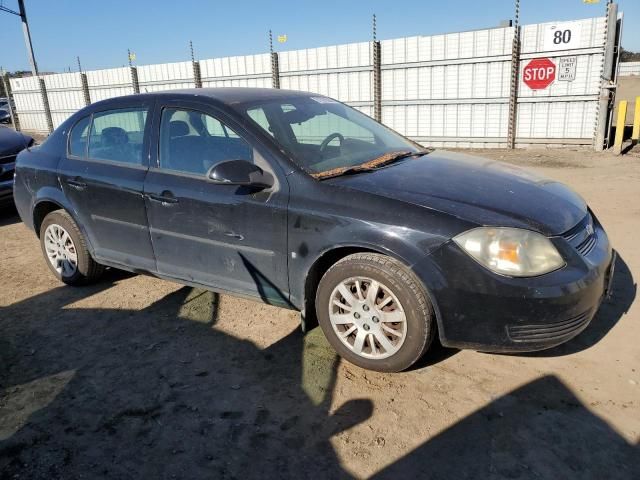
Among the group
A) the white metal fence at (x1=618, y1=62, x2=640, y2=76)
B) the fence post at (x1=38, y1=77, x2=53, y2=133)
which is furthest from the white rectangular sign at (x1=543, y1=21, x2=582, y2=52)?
the white metal fence at (x1=618, y1=62, x2=640, y2=76)

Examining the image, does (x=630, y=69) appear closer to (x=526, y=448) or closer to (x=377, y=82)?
(x=377, y=82)

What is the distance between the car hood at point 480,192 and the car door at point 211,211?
544 millimetres

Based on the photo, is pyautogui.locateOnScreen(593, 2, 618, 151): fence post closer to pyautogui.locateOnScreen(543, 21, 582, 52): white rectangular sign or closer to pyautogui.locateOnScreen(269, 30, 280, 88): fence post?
pyautogui.locateOnScreen(543, 21, 582, 52): white rectangular sign

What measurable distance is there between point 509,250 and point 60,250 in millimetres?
3899

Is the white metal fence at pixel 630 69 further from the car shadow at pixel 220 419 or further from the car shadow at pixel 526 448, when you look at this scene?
the car shadow at pixel 220 419

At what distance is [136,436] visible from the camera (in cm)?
259

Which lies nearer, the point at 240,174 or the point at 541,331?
the point at 541,331

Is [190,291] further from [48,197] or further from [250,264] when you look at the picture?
[48,197]

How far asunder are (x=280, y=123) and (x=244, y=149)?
0.38m

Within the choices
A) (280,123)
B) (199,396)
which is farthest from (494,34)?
(199,396)

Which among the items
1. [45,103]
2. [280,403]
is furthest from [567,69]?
[45,103]

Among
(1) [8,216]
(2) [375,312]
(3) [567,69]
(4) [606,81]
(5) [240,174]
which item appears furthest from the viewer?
(3) [567,69]

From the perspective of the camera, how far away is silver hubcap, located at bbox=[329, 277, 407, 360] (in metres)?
2.90

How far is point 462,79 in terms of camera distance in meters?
12.8
